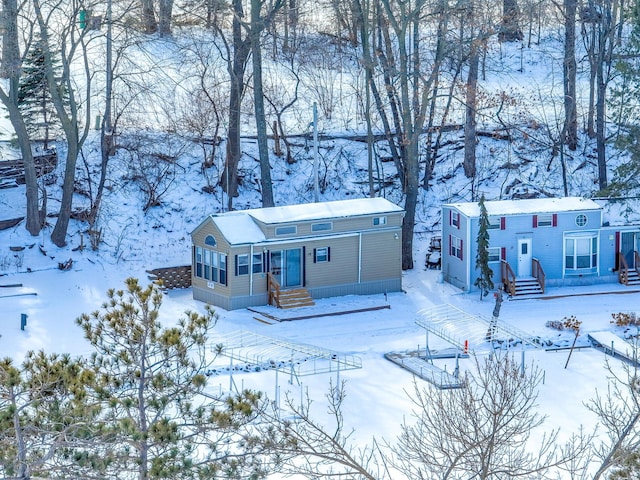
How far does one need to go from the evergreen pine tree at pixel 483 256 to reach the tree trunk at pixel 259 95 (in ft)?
25.5

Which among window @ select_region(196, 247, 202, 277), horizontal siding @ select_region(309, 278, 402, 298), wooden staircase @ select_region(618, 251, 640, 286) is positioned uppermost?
window @ select_region(196, 247, 202, 277)

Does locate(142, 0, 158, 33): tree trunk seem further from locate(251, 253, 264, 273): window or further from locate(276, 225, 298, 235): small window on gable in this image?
locate(251, 253, 264, 273): window

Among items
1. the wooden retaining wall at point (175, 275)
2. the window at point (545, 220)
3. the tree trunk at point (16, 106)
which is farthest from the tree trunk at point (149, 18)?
the window at point (545, 220)

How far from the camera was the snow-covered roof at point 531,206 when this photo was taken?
33125 millimetres

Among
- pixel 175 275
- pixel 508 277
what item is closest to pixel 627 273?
pixel 508 277

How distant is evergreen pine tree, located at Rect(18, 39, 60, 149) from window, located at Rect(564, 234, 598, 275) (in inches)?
684

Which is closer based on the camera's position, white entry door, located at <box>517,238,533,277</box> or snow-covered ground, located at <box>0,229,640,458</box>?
snow-covered ground, located at <box>0,229,640,458</box>

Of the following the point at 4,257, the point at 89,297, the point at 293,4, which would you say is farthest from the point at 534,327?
the point at 293,4

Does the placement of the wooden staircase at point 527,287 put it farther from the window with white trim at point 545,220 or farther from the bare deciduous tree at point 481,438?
the bare deciduous tree at point 481,438

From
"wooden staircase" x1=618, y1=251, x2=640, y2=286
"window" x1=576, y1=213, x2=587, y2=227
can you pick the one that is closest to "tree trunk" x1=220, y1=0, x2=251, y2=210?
"window" x1=576, y1=213, x2=587, y2=227

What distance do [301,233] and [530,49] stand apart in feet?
83.0

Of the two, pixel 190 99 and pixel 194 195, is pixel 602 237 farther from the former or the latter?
pixel 190 99

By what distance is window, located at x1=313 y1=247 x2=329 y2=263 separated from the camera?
3203 centimetres

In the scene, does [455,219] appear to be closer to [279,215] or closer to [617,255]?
[617,255]
